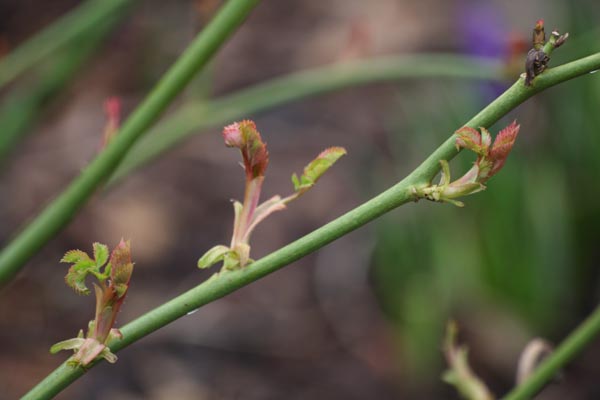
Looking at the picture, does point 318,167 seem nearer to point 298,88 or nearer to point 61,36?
point 298,88

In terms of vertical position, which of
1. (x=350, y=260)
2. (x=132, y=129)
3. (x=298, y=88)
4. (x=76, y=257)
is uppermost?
(x=350, y=260)

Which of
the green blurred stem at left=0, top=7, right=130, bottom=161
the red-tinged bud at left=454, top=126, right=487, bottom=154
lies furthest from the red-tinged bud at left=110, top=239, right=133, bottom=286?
the green blurred stem at left=0, top=7, right=130, bottom=161

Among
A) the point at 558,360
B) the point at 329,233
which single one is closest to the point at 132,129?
the point at 329,233

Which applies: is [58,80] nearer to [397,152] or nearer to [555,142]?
[397,152]

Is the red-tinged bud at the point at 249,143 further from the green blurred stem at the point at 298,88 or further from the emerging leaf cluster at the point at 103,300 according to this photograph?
the green blurred stem at the point at 298,88

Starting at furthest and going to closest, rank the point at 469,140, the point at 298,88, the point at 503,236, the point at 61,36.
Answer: the point at 503,236
the point at 61,36
the point at 298,88
the point at 469,140

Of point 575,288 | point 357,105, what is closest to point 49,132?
point 357,105

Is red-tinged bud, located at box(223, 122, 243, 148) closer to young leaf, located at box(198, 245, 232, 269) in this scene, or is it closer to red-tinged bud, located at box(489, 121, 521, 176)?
young leaf, located at box(198, 245, 232, 269)
